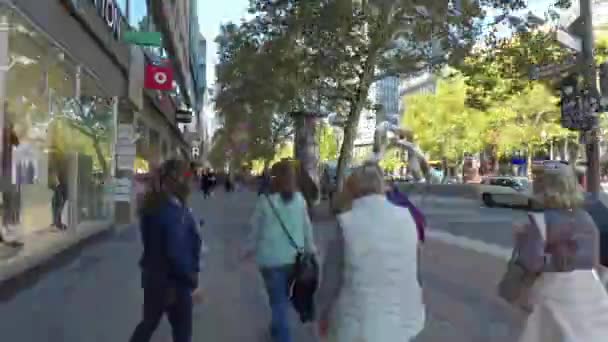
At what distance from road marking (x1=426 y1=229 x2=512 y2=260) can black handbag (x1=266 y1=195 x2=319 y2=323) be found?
822 centimetres

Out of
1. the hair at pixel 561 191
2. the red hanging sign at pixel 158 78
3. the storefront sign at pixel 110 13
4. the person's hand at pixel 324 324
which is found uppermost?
the storefront sign at pixel 110 13

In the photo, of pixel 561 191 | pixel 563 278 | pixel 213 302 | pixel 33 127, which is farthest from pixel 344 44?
pixel 563 278

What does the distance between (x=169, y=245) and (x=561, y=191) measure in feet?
8.07

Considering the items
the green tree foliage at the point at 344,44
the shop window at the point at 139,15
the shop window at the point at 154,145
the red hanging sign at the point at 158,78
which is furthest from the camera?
the shop window at the point at 154,145

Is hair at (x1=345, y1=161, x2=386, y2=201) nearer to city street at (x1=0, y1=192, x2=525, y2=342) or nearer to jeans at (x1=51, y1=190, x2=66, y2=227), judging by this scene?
city street at (x1=0, y1=192, x2=525, y2=342)

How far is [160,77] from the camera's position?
85.9ft

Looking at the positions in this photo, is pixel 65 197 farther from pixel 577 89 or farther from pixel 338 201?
pixel 338 201

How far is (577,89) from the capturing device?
949cm

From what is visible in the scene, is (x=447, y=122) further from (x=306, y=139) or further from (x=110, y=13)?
(x=110, y=13)

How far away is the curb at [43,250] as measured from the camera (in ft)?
35.4

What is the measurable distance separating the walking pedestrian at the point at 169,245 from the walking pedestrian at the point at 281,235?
2.43ft

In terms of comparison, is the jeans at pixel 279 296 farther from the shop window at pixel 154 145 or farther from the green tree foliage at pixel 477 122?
the green tree foliage at pixel 477 122

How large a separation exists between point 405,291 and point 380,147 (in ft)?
54.8

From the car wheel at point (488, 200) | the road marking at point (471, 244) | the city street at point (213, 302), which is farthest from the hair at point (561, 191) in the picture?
the car wheel at point (488, 200)
